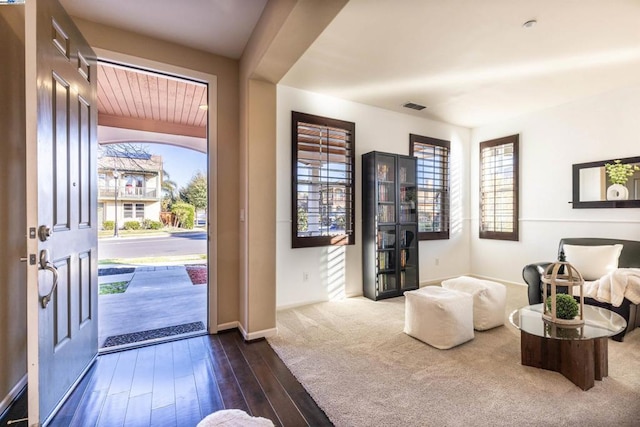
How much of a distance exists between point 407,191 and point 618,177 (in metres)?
Result: 2.50

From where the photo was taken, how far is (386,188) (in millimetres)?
4043

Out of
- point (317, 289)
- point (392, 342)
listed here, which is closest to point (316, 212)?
point (317, 289)

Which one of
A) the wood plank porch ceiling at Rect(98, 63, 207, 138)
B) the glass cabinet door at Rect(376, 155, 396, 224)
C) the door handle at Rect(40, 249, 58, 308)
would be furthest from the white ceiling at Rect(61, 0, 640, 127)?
the door handle at Rect(40, 249, 58, 308)

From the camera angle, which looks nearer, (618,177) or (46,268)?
(46,268)

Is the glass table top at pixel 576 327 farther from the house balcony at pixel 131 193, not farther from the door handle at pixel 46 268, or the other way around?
the house balcony at pixel 131 193

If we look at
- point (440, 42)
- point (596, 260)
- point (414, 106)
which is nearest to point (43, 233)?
point (440, 42)

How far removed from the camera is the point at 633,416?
1621mm

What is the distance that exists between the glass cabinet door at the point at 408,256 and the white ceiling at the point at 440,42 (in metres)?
1.87

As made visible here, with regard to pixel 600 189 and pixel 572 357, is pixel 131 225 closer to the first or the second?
pixel 572 357

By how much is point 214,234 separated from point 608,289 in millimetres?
3753

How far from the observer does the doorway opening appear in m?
3.07

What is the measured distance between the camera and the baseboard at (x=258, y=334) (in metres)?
2.59

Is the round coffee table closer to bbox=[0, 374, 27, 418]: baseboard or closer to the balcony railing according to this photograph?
bbox=[0, 374, 27, 418]: baseboard

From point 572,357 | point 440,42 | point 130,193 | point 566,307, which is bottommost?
point 572,357
